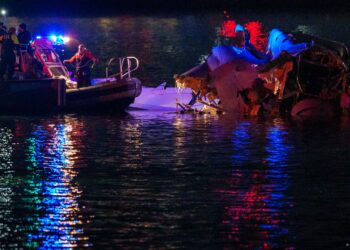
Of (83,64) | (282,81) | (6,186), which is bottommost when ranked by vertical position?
(6,186)

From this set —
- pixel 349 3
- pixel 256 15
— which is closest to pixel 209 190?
pixel 256 15

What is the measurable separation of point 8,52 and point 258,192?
13407 millimetres

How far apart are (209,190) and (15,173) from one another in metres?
4.14

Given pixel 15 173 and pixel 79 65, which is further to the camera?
pixel 79 65

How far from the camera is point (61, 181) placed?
19016mm

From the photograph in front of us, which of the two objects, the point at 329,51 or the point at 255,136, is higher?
the point at 329,51

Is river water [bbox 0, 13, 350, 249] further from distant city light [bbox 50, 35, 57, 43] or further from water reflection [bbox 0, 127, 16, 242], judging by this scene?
distant city light [bbox 50, 35, 57, 43]

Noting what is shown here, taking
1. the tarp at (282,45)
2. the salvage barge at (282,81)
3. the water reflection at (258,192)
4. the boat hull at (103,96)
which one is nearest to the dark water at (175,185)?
the water reflection at (258,192)

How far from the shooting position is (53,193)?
1791 cm

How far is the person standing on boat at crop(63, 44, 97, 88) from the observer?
101ft

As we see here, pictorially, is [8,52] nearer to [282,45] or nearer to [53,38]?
[53,38]

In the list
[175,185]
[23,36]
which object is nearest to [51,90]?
[23,36]

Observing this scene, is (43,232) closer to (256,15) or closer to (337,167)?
(337,167)

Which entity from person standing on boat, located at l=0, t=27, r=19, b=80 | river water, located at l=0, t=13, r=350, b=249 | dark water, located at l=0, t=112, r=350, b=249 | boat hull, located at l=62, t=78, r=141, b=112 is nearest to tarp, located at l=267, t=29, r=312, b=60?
river water, located at l=0, t=13, r=350, b=249
